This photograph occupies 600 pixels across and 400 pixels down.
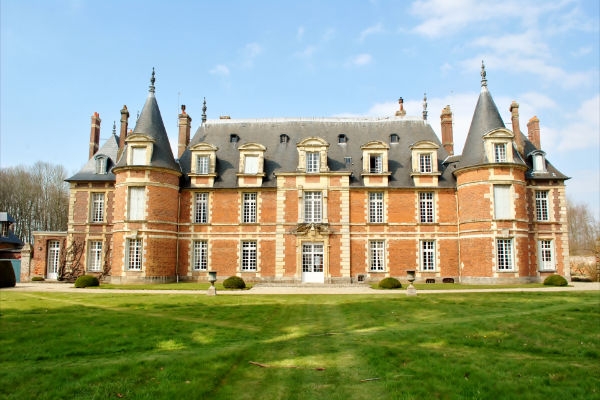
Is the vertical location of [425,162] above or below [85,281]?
above

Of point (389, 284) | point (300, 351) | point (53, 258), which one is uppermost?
point (53, 258)

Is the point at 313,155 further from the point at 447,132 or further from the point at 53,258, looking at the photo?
the point at 53,258

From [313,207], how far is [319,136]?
214 inches

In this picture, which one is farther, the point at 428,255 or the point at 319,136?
the point at 319,136

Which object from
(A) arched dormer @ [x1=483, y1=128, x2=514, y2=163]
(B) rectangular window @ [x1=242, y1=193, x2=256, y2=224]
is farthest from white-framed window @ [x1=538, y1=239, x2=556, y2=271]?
(B) rectangular window @ [x1=242, y1=193, x2=256, y2=224]

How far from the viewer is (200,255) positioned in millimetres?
26750

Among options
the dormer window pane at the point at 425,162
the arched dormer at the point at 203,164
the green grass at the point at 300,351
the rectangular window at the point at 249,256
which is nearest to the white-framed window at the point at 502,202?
the dormer window pane at the point at 425,162

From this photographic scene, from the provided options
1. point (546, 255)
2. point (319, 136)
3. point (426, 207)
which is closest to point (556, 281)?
point (546, 255)

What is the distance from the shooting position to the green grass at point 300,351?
20.7 ft

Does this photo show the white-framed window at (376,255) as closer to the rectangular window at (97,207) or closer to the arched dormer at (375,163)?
the arched dormer at (375,163)

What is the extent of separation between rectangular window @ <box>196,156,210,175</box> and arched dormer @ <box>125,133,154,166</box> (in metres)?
2.89

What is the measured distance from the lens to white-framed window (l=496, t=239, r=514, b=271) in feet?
79.7

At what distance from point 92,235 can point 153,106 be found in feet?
29.0

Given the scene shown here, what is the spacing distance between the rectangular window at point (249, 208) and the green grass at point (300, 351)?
40.4ft
